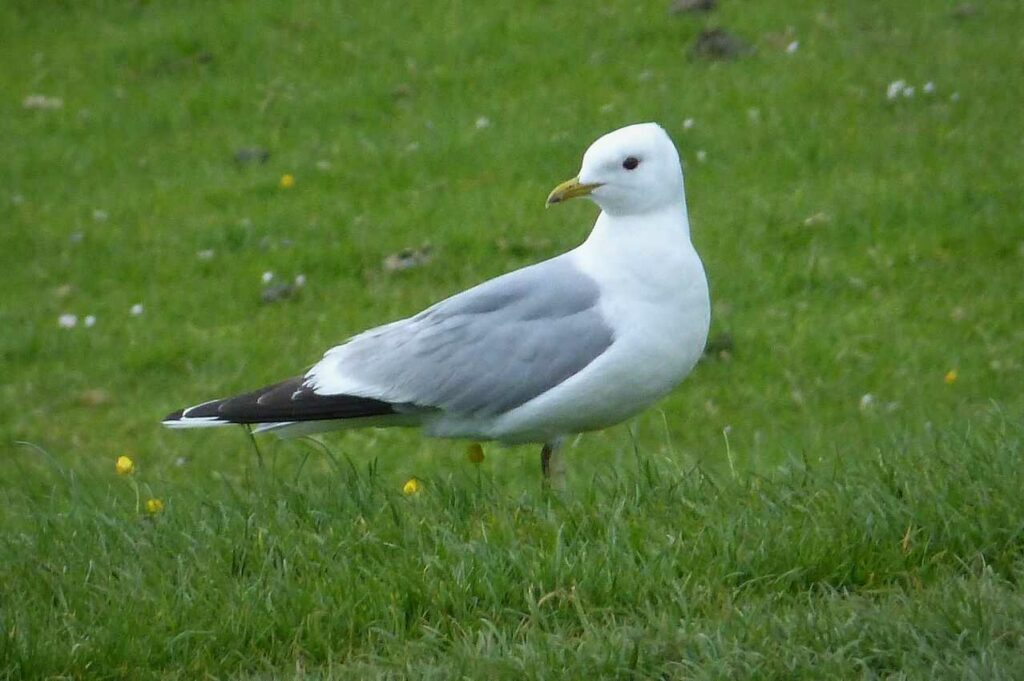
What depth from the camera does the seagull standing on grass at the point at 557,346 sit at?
4.67 m

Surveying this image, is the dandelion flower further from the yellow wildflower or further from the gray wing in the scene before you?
the yellow wildflower

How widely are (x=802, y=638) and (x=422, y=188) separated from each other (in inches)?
252

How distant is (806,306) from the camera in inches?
308

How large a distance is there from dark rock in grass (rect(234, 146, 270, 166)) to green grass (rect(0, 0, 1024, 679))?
7 cm

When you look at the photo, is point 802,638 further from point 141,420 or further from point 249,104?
point 249,104

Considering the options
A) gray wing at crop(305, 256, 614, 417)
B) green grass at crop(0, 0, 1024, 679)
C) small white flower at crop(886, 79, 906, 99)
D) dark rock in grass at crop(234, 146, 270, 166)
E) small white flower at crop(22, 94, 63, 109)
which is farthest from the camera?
small white flower at crop(22, 94, 63, 109)

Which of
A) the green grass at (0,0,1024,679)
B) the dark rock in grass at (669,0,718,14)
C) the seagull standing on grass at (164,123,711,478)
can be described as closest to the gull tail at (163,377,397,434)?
the seagull standing on grass at (164,123,711,478)

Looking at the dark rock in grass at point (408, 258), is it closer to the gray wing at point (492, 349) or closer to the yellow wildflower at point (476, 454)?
the yellow wildflower at point (476, 454)

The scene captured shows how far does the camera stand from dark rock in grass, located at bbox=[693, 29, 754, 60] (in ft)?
34.6

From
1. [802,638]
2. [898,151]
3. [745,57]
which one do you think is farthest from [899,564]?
[745,57]

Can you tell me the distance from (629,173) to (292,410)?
1.25 m

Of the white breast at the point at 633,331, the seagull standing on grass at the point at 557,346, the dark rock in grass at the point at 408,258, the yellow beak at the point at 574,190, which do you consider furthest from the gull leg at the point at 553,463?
the dark rock in grass at the point at 408,258

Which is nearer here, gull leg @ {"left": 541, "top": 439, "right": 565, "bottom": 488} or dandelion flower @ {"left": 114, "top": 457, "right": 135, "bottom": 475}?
gull leg @ {"left": 541, "top": 439, "right": 565, "bottom": 488}

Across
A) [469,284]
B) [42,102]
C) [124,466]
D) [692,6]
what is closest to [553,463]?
[124,466]
